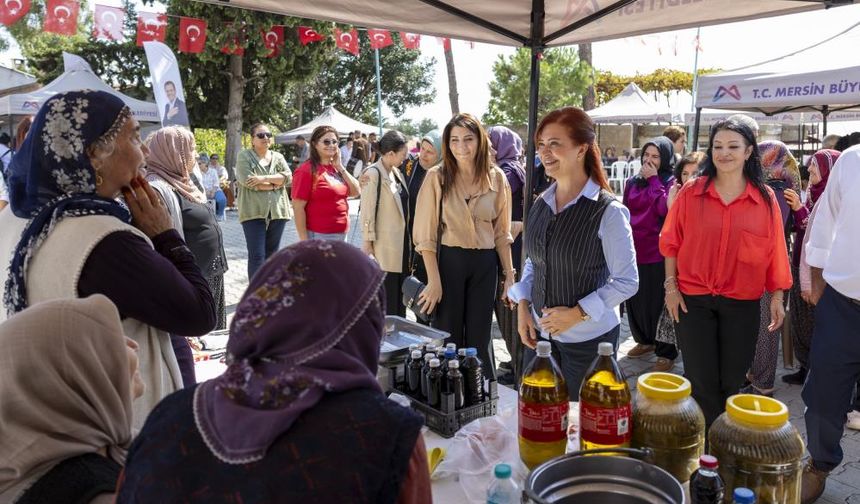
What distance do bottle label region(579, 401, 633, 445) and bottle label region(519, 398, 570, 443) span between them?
97 mm

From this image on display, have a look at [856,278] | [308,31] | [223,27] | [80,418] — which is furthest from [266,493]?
[223,27]

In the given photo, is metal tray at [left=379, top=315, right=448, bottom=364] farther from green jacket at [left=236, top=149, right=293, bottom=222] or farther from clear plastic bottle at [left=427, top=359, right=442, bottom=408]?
green jacket at [left=236, top=149, right=293, bottom=222]

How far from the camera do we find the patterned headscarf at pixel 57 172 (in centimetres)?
174

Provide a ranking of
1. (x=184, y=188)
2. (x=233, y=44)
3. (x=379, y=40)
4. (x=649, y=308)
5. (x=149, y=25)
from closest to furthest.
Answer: (x=184, y=188) < (x=649, y=308) < (x=379, y=40) < (x=149, y=25) < (x=233, y=44)

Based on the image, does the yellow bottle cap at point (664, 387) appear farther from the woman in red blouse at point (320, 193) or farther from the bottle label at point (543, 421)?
the woman in red blouse at point (320, 193)

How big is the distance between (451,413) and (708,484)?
0.87 m

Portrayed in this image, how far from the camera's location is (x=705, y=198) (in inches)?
128

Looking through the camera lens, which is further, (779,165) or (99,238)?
(779,165)

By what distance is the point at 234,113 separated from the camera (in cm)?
2025

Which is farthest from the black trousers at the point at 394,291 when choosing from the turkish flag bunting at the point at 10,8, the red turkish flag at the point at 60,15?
the red turkish flag at the point at 60,15

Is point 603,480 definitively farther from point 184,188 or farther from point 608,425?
point 184,188

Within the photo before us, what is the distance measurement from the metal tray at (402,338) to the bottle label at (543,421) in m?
0.56

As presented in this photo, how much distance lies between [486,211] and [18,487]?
112 inches

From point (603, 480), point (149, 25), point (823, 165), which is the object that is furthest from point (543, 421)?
point (149, 25)
